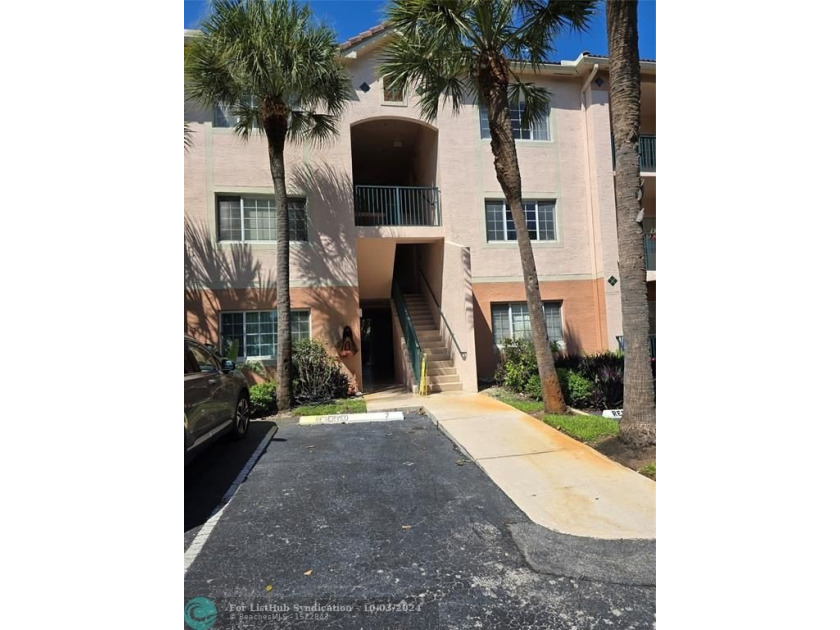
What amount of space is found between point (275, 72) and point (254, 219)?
12.5 feet

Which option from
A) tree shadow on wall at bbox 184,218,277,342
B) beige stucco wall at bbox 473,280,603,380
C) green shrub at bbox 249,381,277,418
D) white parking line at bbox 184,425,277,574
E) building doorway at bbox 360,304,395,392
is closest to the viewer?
white parking line at bbox 184,425,277,574

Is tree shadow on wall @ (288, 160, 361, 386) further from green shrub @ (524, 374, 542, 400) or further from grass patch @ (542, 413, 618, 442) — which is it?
grass patch @ (542, 413, 618, 442)

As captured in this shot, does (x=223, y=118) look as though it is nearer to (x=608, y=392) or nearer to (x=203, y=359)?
(x=203, y=359)

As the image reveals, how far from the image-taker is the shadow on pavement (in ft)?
13.8

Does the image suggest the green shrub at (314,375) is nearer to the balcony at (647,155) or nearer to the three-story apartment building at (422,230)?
the three-story apartment building at (422,230)

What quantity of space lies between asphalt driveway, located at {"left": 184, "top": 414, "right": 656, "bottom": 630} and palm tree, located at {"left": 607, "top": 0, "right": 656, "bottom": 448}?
2165mm

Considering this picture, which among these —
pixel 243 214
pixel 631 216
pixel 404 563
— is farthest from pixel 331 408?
pixel 631 216

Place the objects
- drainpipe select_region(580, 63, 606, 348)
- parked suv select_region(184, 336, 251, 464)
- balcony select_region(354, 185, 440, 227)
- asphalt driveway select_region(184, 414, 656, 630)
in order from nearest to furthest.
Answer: asphalt driveway select_region(184, 414, 656, 630) < parked suv select_region(184, 336, 251, 464) < balcony select_region(354, 185, 440, 227) < drainpipe select_region(580, 63, 606, 348)

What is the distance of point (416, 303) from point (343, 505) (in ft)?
32.1

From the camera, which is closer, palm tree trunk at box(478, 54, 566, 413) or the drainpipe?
palm tree trunk at box(478, 54, 566, 413)

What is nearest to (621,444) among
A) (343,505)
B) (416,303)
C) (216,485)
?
(343,505)

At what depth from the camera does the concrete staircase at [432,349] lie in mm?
10766

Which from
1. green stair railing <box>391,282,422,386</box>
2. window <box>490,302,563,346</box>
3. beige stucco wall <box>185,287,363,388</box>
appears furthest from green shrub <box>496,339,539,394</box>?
beige stucco wall <box>185,287,363,388</box>

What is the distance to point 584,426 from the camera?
660cm
